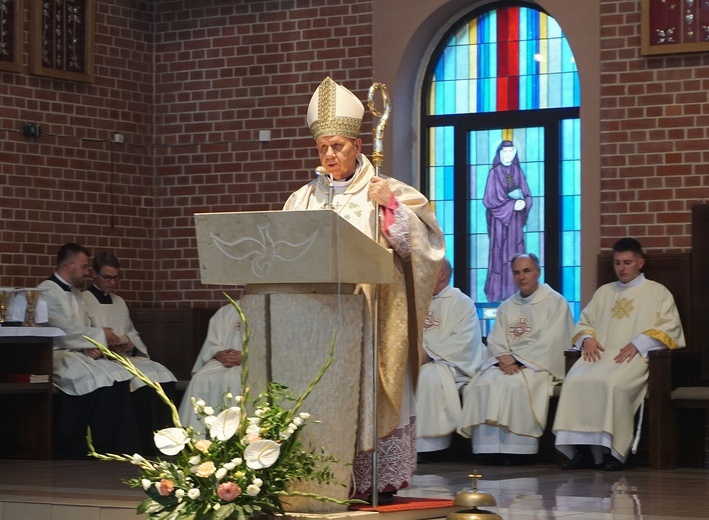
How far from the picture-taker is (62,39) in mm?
10000

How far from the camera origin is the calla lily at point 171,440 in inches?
176

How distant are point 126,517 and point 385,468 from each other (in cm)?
103

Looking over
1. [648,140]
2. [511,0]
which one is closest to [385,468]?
[648,140]

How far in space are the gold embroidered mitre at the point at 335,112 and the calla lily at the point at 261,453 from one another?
141 cm

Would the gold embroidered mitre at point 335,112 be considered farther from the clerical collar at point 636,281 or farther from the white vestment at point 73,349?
the white vestment at point 73,349

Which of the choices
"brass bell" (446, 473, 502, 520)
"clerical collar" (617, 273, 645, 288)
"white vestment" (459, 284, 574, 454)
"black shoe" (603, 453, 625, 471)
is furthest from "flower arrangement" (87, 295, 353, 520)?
"clerical collar" (617, 273, 645, 288)

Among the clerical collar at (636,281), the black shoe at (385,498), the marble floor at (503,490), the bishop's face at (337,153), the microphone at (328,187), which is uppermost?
the bishop's face at (337,153)

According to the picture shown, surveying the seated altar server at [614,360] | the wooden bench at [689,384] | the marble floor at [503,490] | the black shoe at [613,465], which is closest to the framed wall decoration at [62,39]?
the marble floor at [503,490]

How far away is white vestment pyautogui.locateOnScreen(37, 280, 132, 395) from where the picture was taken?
8.92m

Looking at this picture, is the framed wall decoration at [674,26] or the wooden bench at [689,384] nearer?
the wooden bench at [689,384]

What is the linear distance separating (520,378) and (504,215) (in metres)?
1.63

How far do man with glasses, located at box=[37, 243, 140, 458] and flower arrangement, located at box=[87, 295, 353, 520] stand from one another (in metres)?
4.43

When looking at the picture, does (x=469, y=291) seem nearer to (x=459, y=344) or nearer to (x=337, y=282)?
(x=459, y=344)

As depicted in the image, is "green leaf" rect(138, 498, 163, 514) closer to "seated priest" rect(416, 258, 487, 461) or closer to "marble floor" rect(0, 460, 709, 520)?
"marble floor" rect(0, 460, 709, 520)
